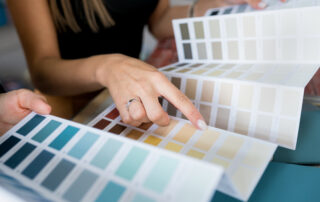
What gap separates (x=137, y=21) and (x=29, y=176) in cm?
76

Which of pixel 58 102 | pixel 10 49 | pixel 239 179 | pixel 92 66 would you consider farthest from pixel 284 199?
pixel 10 49

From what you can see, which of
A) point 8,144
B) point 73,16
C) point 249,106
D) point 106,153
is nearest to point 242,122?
point 249,106

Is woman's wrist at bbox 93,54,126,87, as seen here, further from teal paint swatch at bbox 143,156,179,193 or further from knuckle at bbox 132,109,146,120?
teal paint swatch at bbox 143,156,179,193

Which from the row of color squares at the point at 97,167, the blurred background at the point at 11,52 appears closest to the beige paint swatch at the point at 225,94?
the row of color squares at the point at 97,167

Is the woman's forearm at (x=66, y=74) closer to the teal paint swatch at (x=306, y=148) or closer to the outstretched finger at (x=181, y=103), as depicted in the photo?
the outstretched finger at (x=181, y=103)

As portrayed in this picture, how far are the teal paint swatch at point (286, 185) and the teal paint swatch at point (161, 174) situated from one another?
0.13 metres

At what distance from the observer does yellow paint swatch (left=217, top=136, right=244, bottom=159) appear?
34cm

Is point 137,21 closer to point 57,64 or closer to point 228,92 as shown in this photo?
point 57,64

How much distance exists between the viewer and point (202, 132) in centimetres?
39

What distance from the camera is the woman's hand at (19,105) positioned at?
389 millimetres

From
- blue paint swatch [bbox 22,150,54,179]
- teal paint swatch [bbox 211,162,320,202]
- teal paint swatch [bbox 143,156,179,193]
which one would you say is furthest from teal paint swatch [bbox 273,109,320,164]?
blue paint swatch [bbox 22,150,54,179]

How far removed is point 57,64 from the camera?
2.04 feet

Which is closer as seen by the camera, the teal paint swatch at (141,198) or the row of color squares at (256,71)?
the teal paint swatch at (141,198)

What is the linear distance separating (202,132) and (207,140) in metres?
0.02
